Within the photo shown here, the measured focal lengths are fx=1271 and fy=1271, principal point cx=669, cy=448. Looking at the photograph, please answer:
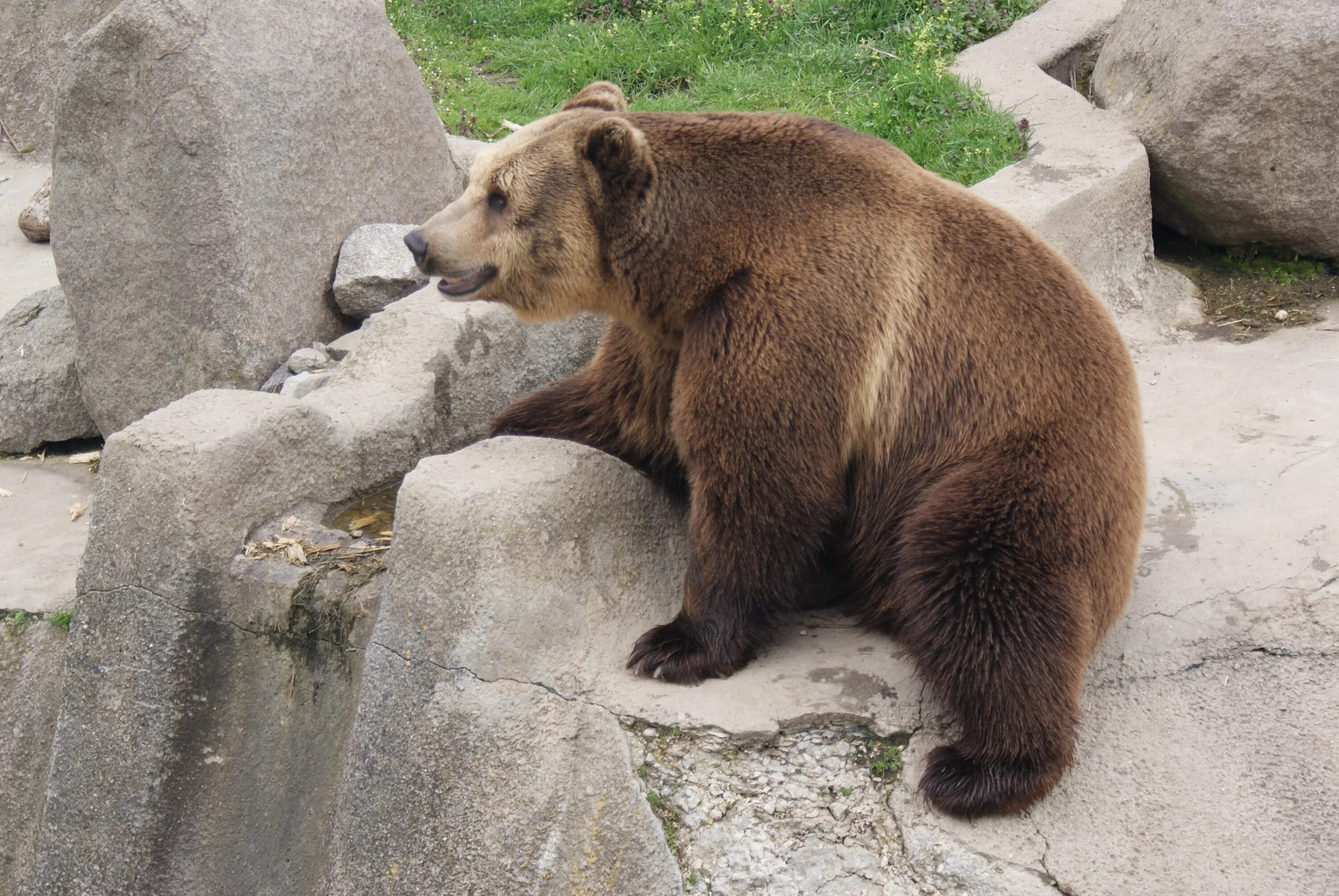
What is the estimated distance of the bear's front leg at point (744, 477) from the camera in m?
3.59

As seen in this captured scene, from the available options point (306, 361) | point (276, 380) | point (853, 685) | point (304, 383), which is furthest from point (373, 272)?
point (853, 685)

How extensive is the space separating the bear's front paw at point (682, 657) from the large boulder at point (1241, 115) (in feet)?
12.8

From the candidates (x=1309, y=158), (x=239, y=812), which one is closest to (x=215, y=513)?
(x=239, y=812)

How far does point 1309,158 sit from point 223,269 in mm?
5025

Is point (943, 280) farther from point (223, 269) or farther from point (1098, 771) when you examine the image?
point (223, 269)

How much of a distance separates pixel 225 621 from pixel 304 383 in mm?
1643

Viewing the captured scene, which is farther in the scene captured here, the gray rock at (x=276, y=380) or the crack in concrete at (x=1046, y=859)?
the gray rock at (x=276, y=380)

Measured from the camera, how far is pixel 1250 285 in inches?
243

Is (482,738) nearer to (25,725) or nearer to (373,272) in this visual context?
(25,725)

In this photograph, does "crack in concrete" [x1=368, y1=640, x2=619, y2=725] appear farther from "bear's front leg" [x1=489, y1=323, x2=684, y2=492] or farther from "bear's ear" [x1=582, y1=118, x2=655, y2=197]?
"bear's ear" [x1=582, y1=118, x2=655, y2=197]

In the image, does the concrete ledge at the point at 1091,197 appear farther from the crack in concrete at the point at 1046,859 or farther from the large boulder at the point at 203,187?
the large boulder at the point at 203,187

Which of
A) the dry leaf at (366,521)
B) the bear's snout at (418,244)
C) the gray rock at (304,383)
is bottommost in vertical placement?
the dry leaf at (366,521)

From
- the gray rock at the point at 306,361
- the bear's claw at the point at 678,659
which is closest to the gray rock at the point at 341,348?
the gray rock at the point at 306,361

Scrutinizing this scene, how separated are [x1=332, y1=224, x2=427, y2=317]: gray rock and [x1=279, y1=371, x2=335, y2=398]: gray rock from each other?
57cm
